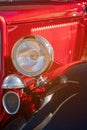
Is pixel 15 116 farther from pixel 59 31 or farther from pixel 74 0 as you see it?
pixel 74 0

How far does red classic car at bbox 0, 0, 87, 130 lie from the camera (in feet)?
7.72

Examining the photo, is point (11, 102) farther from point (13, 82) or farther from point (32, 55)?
point (32, 55)

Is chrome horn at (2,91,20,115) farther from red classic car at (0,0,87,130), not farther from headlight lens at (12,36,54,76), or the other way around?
headlight lens at (12,36,54,76)

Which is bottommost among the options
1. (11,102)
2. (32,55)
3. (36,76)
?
(11,102)

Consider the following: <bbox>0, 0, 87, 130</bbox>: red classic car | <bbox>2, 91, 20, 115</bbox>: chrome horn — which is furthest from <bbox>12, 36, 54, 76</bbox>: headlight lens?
<bbox>2, 91, 20, 115</bbox>: chrome horn

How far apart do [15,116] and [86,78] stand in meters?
0.57

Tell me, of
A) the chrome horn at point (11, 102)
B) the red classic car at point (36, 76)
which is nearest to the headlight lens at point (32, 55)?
the red classic car at point (36, 76)

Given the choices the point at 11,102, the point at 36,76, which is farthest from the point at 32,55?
the point at 11,102

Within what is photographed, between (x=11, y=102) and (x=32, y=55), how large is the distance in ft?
1.10

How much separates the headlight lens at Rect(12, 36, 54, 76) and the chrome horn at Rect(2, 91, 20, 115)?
0.16 m

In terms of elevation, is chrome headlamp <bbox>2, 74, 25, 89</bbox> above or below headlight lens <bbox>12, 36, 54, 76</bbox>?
below

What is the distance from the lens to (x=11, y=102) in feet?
7.81

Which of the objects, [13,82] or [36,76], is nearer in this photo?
[13,82]

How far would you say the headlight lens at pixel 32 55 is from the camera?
7.87ft
